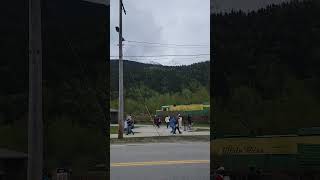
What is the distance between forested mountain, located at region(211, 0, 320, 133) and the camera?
5930mm

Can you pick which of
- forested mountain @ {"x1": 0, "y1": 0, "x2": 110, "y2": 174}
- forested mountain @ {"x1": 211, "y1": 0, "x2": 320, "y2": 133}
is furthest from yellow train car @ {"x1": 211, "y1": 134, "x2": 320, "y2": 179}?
forested mountain @ {"x1": 0, "y1": 0, "x2": 110, "y2": 174}

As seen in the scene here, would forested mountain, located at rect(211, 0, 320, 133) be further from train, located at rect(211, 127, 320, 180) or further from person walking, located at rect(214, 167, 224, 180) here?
person walking, located at rect(214, 167, 224, 180)

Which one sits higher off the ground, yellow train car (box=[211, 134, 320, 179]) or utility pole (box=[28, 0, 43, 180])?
utility pole (box=[28, 0, 43, 180])

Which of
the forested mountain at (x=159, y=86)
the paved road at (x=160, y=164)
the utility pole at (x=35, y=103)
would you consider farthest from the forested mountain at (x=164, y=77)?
the utility pole at (x=35, y=103)

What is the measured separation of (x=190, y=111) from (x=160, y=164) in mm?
20481

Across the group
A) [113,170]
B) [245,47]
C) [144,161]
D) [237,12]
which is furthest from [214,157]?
[144,161]

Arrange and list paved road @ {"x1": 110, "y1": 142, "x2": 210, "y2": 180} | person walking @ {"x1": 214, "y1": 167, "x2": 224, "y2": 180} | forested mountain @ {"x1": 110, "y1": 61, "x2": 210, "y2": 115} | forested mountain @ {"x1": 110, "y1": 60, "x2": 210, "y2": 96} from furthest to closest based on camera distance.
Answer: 1. forested mountain @ {"x1": 110, "y1": 60, "x2": 210, "y2": 96}
2. forested mountain @ {"x1": 110, "y1": 61, "x2": 210, "y2": 115}
3. paved road @ {"x1": 110, "y1": 142, "x2": 210, "y2": 180}
4. person walking @ {"x1": 214, "y1": 167, "x2": 224, "y2": 180}

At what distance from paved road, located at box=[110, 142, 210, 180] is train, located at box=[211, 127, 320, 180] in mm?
2771

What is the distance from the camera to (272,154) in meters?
6.05

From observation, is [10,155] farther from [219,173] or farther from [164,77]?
[164,77]

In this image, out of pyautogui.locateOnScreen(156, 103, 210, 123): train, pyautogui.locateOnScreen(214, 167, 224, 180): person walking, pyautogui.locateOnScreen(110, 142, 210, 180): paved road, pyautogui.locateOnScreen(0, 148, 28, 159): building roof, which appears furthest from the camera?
pyautogui.locateOnScreen(156, 103, 210, 123): train

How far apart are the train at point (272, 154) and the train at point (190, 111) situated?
77.5 ft

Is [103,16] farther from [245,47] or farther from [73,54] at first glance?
[245,47]

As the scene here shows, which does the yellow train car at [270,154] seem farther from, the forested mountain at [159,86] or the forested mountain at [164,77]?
the forested mountain at [164,77]
